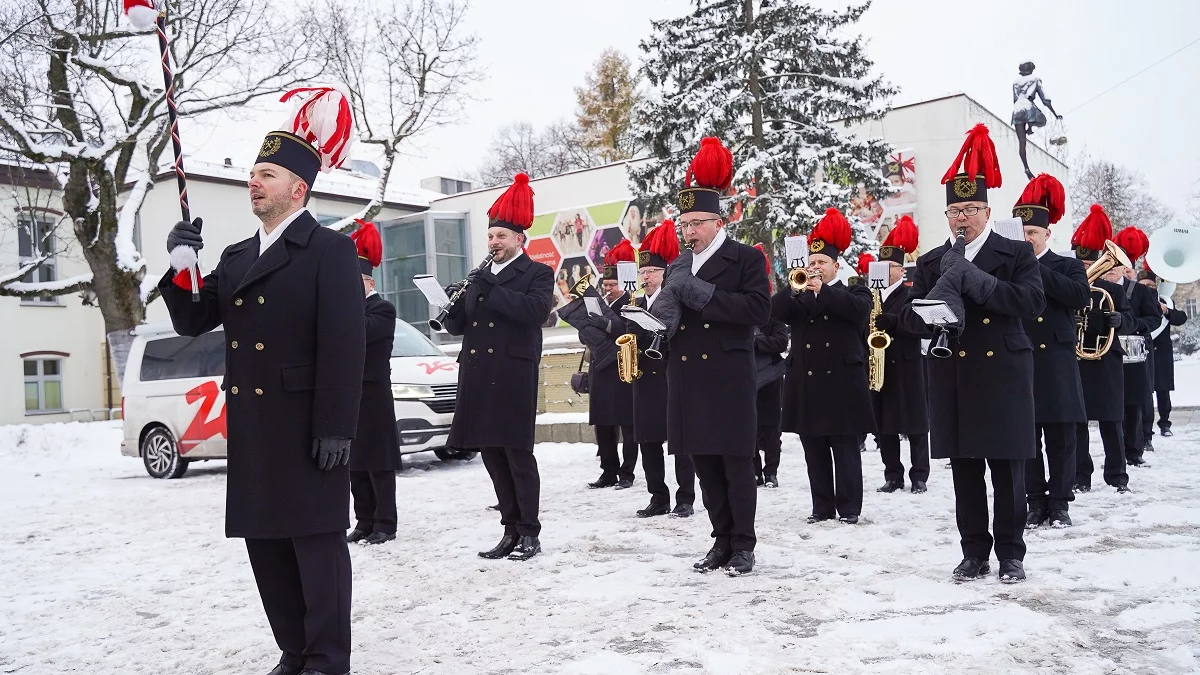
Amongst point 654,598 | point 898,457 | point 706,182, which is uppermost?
point 706,182

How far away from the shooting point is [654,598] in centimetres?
531

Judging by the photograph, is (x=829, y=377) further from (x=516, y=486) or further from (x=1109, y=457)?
(x=1109, y=457)

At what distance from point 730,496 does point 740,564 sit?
38 centimetres

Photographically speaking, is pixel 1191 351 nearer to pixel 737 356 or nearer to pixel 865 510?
pixel 865 510

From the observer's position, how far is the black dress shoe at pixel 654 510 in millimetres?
8352

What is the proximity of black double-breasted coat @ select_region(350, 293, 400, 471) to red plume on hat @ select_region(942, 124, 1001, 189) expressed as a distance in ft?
12.8

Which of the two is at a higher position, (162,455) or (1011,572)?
(162,455)

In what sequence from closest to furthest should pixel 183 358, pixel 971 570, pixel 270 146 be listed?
pixel 270 146 < pixel 971 570 < pixel 183 358

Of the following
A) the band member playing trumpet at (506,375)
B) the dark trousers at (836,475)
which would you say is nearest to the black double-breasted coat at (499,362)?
the band member playing trumpet at (506,375)

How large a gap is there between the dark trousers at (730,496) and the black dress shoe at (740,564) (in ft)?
0.12

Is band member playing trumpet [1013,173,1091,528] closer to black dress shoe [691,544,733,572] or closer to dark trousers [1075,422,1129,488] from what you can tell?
dark trousers [1075,422,1129,488]

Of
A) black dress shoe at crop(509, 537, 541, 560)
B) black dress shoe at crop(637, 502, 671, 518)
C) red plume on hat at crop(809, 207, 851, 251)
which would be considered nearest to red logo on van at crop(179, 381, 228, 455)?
Answer: black dress shoe at crop(637, 502, 671, 518)

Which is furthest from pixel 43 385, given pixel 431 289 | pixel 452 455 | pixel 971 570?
pixel 971 570

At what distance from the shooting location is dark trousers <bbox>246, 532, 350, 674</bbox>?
3.93 meters
